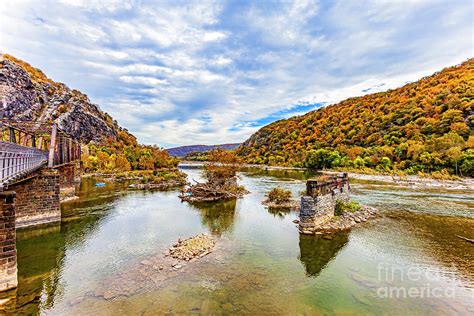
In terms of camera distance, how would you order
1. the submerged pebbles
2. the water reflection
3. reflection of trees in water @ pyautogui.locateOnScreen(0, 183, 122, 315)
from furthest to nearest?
the water reflection, the submerged pebbles, reflection of trees in water @ pyautogui.locateOnScreen(0, 183, 122, 315)

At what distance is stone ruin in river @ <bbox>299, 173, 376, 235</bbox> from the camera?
58.0 feet

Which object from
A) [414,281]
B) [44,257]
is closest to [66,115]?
[44,257]

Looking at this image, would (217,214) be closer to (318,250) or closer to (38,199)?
(318,250)

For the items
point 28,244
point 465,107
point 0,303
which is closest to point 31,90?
point 28,244

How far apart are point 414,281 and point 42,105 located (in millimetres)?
91974

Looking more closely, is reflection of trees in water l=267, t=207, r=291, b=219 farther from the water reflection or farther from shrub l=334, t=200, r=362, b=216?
the water reflection

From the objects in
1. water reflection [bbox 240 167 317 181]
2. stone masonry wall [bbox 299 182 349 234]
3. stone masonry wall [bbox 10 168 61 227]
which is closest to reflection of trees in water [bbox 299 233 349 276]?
stone masonry wall [bbox 299 182 349 234]

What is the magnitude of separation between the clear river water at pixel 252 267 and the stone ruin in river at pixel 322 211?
995mm

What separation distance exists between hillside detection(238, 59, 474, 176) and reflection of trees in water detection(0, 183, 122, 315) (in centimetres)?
6091

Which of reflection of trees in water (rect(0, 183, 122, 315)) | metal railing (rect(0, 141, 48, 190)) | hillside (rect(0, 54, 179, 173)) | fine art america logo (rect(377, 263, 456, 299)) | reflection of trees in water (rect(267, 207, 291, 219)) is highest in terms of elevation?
hillside (rect(0, 54, 179, 173))

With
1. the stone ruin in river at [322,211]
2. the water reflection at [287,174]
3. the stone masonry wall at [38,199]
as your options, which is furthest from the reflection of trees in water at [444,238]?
the water reflection at [287,174]

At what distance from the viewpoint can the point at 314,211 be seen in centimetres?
1797

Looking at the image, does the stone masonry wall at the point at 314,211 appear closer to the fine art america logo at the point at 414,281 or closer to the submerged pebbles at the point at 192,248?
the fine art america logo at the point at 414,281

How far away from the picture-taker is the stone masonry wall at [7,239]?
30.2 feet
